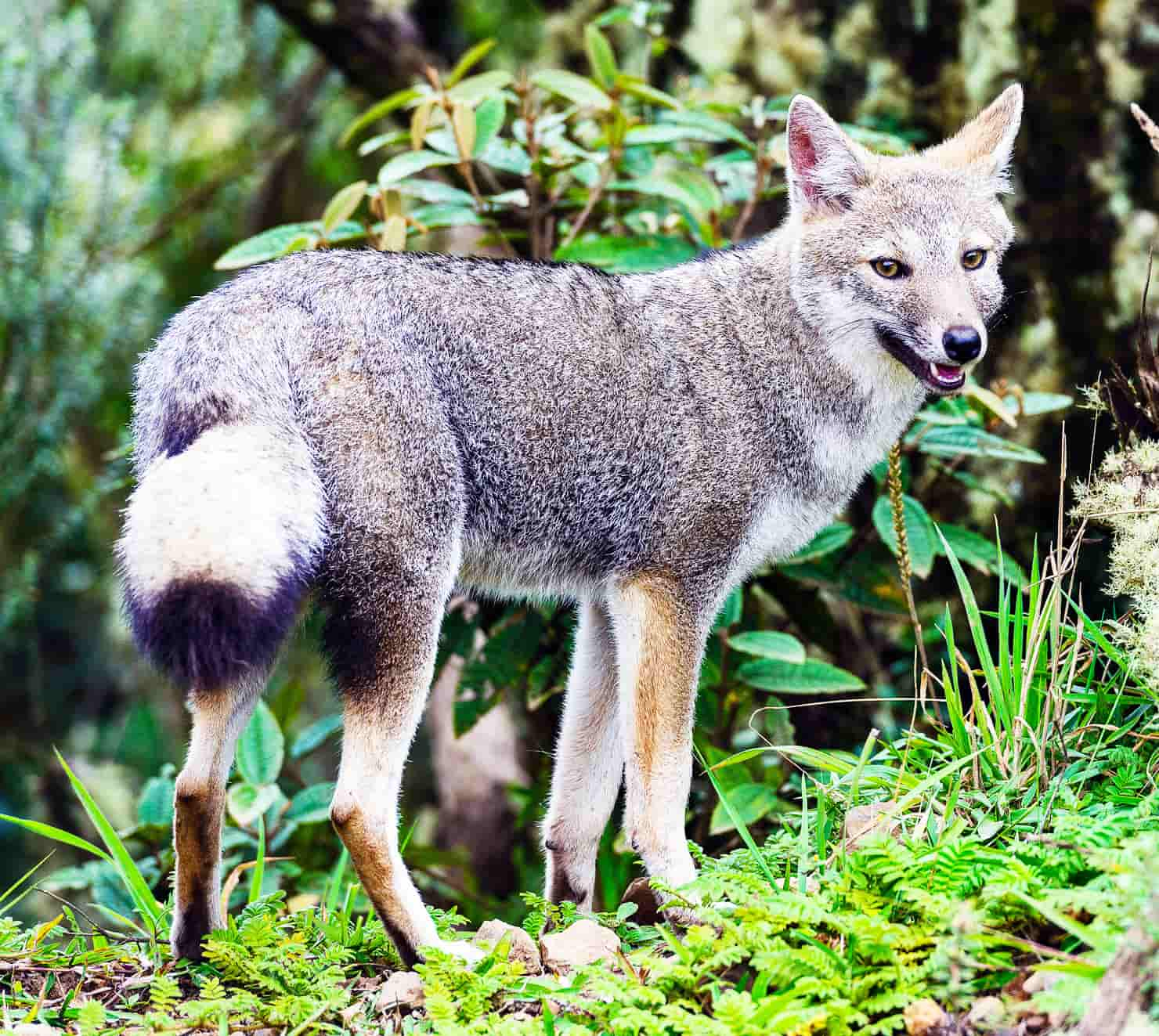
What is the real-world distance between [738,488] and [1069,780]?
1328 millimetres

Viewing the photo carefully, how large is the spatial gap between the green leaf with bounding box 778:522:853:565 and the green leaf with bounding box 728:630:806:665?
0.36m

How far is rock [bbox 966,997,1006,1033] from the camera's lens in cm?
276

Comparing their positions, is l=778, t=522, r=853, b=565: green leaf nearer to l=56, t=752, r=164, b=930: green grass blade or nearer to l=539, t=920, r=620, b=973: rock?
l=539, t=920, r=620, b=973: rock

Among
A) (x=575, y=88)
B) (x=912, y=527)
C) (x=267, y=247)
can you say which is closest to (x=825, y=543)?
(x=912, y=527)

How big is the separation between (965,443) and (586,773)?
2.16 metres

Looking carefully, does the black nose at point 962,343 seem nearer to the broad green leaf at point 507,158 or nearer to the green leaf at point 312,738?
the broad green leaf at point 507,158

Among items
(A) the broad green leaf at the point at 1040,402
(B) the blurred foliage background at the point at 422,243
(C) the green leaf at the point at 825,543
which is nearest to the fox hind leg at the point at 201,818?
(B) the blurred foliage background at the point at 422,243

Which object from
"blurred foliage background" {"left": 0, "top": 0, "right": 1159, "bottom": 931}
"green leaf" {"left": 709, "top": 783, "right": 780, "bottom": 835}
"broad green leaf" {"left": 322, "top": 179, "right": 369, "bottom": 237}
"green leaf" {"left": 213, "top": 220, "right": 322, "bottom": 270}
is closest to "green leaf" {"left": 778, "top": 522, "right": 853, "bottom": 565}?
"blurred foliage background" {"left": 0, "top": 0, "right": 1159, "bottom": 931}

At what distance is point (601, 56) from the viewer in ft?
18.0

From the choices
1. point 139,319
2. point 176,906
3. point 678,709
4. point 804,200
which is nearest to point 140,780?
point 139,319

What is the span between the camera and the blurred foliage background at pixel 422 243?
6.01 meters

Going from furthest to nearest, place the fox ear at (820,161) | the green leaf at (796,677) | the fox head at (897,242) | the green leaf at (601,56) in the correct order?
1. the green leaf at (601,56)
2. the green leaf at (796,677)
3. the fox ear at (820,161)
4. the fox head at (897,242)

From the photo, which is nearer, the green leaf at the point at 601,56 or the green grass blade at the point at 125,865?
the green grass blade at the point at 125,865

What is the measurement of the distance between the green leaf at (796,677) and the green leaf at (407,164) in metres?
2.40
